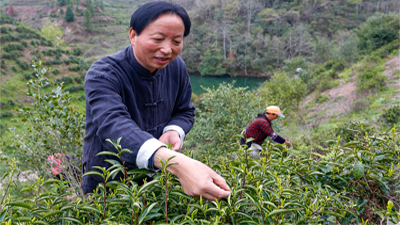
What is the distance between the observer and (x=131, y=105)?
4.93 ft

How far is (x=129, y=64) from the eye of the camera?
1.53m

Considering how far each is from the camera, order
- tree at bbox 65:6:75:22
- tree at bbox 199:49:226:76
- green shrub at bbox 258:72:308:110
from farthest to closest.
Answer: tree at bbox 65:6:75:22 → tree at bbox 199:49:226:76 → green shrub at bbox 258:72:308:110

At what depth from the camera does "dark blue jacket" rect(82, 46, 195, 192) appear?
3.51 feet

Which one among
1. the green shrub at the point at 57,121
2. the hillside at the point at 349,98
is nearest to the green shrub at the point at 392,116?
the hillside at the point at 349,98

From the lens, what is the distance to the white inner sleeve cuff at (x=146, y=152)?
98cm

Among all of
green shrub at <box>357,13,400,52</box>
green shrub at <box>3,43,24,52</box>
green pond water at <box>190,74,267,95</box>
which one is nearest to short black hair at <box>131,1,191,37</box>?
green shrub at <box>357,13,400,52</box>

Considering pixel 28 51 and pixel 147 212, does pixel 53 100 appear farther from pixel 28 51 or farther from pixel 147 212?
pixel 28 51

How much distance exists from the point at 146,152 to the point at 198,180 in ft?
0.81

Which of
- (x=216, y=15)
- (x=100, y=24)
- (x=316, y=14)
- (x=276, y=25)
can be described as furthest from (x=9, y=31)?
(x=316, y=14)

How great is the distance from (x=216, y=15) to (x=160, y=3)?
188 feet

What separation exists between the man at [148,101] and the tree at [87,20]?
210 ft

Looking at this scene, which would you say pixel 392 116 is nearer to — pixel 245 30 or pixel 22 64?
pixel 22 64

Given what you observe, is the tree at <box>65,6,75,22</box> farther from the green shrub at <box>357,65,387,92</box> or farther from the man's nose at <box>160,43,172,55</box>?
the man's nose at <box>160,43,172,55</box>

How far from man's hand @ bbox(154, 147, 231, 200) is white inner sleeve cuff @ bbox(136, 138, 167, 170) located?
0.07 m
